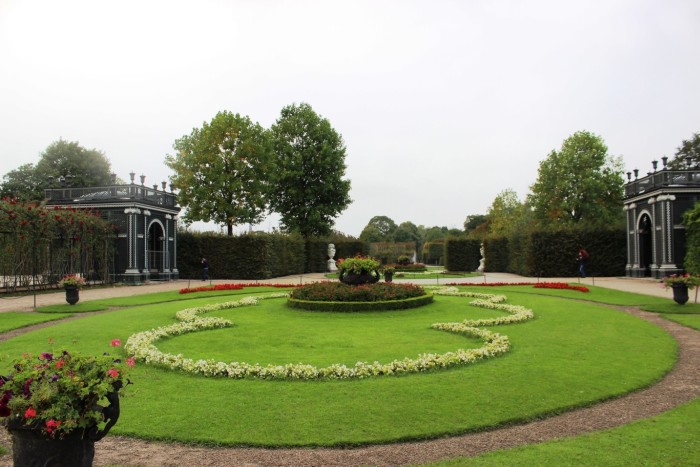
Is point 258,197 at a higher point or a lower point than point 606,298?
higher

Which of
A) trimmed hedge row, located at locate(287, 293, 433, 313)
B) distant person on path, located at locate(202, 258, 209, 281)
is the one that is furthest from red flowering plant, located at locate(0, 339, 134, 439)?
distant person on path, located at locate(202, 258, 209, 281)

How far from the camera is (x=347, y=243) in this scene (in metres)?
51.7

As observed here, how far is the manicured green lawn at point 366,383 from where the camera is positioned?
575cm

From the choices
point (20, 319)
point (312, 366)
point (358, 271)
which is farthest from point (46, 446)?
point (358, 271)

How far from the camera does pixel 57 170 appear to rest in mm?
52094

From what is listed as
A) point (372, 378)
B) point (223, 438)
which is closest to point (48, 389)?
point (223, 438)

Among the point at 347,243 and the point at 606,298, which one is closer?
the point at 606,298

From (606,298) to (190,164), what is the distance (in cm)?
3425

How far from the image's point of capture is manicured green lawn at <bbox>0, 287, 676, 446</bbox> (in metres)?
5.75

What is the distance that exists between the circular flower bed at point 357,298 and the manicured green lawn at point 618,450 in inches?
415

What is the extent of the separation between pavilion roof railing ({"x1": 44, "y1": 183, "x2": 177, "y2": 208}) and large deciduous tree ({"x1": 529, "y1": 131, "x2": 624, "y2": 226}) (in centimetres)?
3545

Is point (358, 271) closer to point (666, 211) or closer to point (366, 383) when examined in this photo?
point (366, 383)

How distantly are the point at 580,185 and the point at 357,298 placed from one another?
1463 inches

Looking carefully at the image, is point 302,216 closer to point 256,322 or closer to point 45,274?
point 45,274
